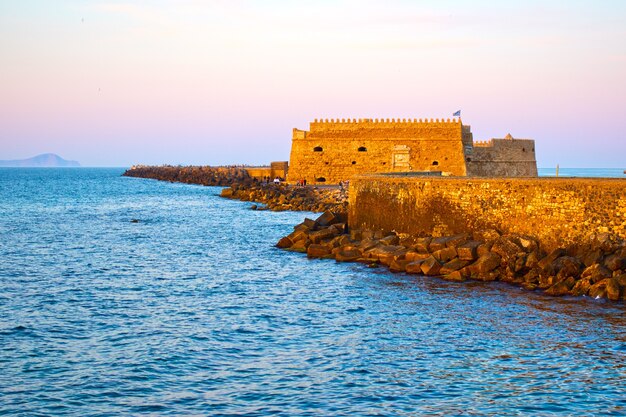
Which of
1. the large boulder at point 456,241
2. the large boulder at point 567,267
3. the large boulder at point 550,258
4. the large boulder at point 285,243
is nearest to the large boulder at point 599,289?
the large boulder at point 567,267

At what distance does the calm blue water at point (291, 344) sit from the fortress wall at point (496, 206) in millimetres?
3039

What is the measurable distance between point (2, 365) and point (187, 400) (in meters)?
3.79

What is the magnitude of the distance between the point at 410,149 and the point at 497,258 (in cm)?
3250

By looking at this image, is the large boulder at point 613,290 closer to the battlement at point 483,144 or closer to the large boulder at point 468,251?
the large boulder at point 468,251

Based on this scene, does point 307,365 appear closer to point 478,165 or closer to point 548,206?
point 548,206

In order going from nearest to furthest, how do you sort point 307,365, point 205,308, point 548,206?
point 307,365 < point 205,308 < point 548,206

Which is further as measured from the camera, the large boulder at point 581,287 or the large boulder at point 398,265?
the large boulder at point 398,265

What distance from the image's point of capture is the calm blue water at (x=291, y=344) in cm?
1027

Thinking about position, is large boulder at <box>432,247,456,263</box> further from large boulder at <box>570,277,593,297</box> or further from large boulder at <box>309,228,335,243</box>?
large boulder at <box>309,228,335,243</box>

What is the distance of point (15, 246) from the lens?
28391 millimetres

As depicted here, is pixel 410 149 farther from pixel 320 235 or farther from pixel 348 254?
pixel 348 254

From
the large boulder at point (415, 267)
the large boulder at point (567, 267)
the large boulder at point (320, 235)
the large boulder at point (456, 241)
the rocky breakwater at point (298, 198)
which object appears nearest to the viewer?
the large boulder at point (567, 267)

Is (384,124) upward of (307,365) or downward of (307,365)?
upward

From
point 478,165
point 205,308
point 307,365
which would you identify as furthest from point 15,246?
point 478,165
